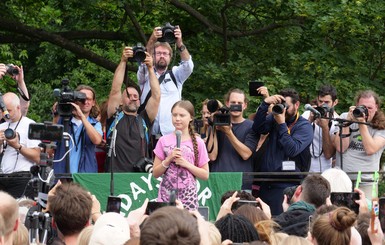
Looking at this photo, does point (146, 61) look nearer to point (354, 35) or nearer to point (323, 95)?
point (323, 95)

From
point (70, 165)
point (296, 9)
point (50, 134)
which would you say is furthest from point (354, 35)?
point (50, 134)

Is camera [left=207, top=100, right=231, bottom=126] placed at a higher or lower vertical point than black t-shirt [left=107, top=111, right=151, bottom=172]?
higher

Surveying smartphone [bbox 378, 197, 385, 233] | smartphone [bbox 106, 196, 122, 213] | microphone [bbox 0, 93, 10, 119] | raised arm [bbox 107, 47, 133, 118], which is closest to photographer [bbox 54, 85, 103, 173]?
raised arm [bbox 107, 47, 133, 118]

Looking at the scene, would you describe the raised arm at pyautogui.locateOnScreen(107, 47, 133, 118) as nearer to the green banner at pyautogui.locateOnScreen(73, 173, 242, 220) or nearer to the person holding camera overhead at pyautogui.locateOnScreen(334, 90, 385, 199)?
the green banner at pyautogui.locateOnScreen(73, 173, 242, 220)

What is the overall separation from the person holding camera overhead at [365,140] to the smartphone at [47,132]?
135 inches

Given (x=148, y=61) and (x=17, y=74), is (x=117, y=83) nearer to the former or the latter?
(x=148, y=61)

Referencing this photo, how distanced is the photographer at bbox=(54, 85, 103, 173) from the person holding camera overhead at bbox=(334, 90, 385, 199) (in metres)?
2.61

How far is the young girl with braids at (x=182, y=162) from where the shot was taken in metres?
9.89

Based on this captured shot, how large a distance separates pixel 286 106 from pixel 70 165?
2361 millimetres

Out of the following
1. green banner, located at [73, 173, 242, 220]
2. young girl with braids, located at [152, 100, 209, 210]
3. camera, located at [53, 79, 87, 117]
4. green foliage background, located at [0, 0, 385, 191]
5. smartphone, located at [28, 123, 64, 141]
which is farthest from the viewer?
green foliage background, located at [0, 0, 385, 191]

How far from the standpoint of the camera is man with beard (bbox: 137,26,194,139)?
11.5 m

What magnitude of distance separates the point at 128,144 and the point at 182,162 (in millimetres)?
1348

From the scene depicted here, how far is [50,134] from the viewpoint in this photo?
9125mm

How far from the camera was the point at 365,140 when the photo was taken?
11.3m
